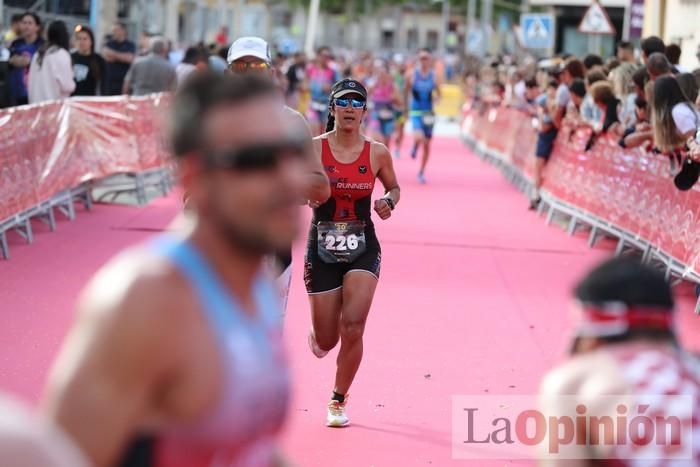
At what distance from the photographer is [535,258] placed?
1392 centimetres

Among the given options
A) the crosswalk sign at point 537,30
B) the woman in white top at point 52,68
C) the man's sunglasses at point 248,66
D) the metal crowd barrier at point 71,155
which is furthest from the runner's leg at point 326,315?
the crosswalk sign at point 537,30

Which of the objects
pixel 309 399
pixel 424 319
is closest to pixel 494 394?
pixel 309 399

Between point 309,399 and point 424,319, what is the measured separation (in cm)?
271

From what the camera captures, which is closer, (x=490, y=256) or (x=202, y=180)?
(x=202, y=180)

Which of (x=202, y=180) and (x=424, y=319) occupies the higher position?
(x=202, y=180)

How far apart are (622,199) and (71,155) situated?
607cm

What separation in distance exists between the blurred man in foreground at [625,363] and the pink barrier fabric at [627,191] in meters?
7.72

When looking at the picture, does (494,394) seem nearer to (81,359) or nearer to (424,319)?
(424,319)

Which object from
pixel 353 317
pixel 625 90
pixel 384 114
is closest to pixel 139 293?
pixel 353 317

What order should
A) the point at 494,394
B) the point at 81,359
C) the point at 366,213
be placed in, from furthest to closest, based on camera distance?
the point at 494,394, the point at 366,213, the point at 81,359

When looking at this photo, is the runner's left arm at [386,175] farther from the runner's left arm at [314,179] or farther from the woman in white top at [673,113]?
the woman in white top at [673,113]

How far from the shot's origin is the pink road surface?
7.02m

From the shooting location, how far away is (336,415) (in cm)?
704

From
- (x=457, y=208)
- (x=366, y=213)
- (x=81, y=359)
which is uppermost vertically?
(x=81, y=359)
